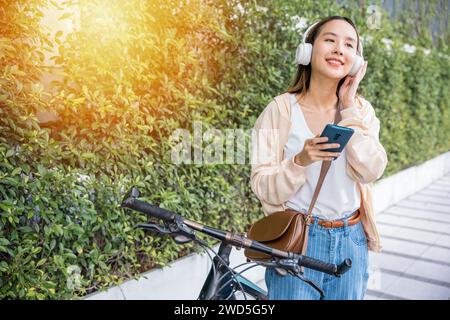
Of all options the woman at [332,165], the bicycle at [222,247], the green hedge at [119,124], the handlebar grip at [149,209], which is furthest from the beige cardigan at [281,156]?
the green hedge at [119,124]

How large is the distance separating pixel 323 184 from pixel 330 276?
0.86 ft

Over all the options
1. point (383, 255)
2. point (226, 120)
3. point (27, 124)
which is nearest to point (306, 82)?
point (27, 124)

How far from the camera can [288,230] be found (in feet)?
5.51

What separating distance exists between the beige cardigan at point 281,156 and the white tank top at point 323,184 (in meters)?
0.02

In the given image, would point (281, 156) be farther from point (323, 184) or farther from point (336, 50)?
point (336, 50)

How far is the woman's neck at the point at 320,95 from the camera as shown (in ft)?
5.88

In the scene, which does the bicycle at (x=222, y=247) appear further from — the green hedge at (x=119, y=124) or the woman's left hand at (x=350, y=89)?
the green hedge at (x=119, y=124)

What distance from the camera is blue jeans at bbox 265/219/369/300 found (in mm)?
1718

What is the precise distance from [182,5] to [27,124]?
1160mm

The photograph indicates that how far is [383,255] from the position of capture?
4.89 meters

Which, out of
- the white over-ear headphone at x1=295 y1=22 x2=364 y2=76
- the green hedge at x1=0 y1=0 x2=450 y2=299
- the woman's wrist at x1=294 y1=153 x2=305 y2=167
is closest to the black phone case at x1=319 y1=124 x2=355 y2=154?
the woman's wrist at x1=294 y1=153 x2=305 y2=167

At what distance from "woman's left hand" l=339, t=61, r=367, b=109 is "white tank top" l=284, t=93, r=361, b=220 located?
131 mm
